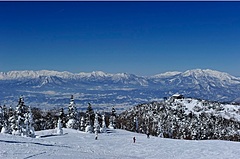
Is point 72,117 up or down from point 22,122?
down

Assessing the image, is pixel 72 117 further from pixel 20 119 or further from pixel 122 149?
pixel 122 149

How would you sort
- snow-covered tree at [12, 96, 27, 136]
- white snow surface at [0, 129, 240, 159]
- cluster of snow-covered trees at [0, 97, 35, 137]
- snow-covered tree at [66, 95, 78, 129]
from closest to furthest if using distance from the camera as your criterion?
white snow surface at [0, 129, 240, 159], cluster of snow-covered trees at [0, 97, 35, 137], snow-covered tree at [12, 96, 27, 136], snow-covered tree at [66, 95, 78, 129]

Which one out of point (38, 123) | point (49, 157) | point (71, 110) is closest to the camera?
point (49, 157)

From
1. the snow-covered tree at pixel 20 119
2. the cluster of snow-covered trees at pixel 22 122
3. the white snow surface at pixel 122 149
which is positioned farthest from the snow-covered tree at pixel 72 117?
the white snow surface at pixel 122 149

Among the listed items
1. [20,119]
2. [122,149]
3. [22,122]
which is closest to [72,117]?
[22,122]

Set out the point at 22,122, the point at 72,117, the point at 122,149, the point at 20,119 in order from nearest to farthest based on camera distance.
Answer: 1. the point at 122,149
2. the point at 20,119
3. the point at 22,122
4. the point at 72,117

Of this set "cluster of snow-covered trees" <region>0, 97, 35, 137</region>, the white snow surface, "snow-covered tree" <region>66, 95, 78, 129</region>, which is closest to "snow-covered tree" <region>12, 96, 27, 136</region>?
"cluster of snow-covered trees" <region>0, 97, 35, 137</region>

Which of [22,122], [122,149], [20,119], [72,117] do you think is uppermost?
[20,119]

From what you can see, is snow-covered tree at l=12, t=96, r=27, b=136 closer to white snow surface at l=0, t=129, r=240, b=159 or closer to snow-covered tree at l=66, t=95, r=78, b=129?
white snow surface at l=0, t=129, r=240, b=159

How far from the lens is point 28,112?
3287 inches

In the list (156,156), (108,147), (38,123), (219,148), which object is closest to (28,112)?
(108,147)

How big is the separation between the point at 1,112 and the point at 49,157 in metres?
59.3

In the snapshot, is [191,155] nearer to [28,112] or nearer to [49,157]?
[49,157]

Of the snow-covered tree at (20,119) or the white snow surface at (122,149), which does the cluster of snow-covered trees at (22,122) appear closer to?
the snow-covered tree at (20,119)
